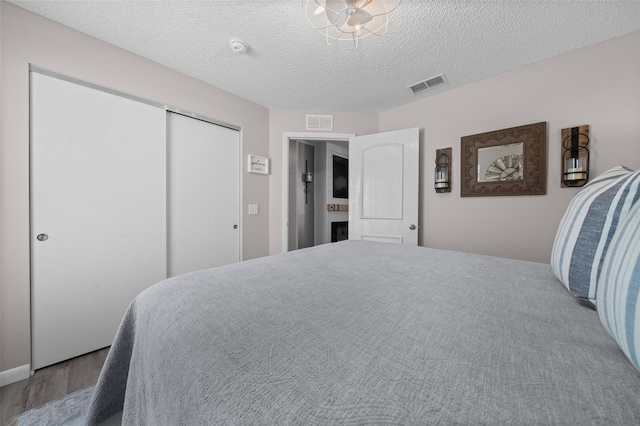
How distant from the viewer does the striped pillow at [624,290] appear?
1.24ft

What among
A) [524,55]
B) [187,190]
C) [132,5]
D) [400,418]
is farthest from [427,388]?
[524,55]

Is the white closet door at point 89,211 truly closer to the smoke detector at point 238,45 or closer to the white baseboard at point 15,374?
the white baseboard at point 15,374

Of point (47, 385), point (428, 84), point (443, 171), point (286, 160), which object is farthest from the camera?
point (286, 160)

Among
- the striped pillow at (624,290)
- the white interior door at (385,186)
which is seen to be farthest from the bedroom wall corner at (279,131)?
the striped pillow at (624,290)

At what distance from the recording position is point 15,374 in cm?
146

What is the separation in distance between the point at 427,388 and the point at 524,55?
284 cm

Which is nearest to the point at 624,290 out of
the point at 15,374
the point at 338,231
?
the point at 15,374

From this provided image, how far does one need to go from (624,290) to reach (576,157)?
220 cm

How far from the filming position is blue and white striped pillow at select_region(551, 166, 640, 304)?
2.08 ft

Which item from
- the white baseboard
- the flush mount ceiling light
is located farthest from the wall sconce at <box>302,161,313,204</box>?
the white baseboard

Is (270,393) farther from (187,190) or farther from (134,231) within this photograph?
(187,190)

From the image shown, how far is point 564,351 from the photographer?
42 cm

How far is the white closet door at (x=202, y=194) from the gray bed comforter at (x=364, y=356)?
166cm

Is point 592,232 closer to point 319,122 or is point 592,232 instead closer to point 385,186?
point 385,186
